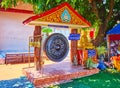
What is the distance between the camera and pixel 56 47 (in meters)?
6.72

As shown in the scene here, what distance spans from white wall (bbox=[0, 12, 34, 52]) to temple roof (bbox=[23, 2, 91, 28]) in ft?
17.4

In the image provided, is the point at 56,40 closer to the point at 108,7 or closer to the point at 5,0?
the point at 5,0

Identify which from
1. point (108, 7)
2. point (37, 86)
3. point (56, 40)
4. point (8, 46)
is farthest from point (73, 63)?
point (8, 46)

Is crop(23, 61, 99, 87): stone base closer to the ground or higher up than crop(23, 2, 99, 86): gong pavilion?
closer to the ground

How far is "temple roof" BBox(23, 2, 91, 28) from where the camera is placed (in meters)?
6.23

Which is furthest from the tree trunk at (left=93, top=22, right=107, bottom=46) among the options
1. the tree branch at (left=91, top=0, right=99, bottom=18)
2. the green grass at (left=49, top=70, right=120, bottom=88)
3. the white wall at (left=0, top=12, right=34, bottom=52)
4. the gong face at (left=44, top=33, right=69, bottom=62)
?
the white wall at (left=0, top=12, right=34, bottom=52)

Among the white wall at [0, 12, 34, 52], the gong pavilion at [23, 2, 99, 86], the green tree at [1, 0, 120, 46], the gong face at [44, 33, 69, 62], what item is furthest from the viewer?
the white wall at [0, 12, 34, 52]

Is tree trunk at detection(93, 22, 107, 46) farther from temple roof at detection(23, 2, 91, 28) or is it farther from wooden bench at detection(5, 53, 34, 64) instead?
wooden bench at detection(5, 53, 34, 64)

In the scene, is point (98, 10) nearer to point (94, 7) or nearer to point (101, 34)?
point (94, 7)

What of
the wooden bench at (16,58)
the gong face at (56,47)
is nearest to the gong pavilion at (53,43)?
the gong face at (56,47)

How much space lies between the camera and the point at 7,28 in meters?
11.5

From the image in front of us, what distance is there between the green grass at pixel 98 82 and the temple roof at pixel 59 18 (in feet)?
6.47

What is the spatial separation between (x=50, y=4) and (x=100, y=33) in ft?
9.19

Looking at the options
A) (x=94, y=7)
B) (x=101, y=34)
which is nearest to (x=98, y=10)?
(x=94, y=7)
